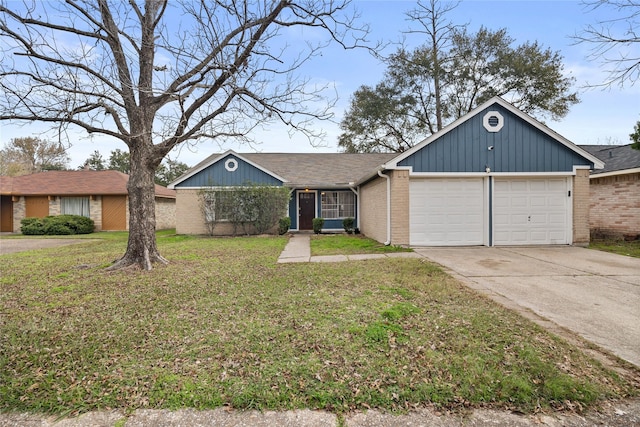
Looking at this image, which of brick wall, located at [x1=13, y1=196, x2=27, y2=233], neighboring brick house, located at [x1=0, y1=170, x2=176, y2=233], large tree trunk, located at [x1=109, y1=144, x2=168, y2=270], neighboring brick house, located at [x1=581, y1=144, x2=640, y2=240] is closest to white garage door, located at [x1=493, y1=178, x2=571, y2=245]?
neighboring brick house, located at [x1=581, y1=144, x2=640, y2=240]

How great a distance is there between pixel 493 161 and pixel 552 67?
14.3 meters

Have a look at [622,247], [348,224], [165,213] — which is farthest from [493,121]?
[165,213]

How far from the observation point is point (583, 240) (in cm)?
1023

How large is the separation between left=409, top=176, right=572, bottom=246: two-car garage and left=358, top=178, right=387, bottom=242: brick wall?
1.05 metres

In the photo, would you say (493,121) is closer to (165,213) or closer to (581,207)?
(581,207)

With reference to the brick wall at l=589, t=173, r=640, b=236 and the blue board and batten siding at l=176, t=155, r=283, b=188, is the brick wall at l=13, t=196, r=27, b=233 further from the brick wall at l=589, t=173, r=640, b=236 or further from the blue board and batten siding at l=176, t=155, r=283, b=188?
the brick wall at l=589, t=173, r=640, b=236

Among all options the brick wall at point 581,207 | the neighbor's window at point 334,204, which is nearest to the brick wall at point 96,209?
the neighbor's window at point 334,204

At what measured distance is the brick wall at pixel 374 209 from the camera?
426 inches

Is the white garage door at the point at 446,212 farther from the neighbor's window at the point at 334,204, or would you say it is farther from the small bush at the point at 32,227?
the small bush at the point at 32,227

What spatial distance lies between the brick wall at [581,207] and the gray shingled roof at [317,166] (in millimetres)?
7722

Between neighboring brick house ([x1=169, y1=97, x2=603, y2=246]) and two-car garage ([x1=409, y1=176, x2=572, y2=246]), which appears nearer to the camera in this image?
neighboring brick house ([x1=169, y1=97, x2=603, y2=246])

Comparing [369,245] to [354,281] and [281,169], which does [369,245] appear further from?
[281,169]

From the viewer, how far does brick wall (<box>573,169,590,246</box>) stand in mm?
10195

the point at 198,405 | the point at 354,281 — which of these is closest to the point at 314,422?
the point at 198,405
